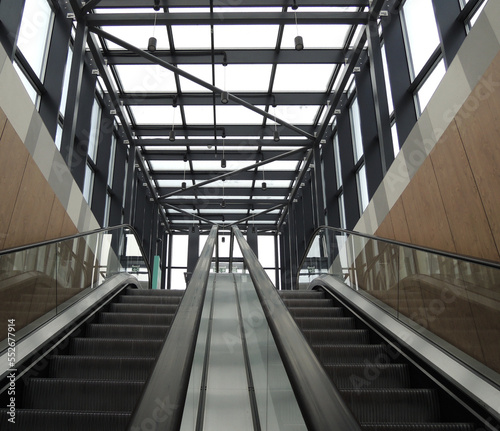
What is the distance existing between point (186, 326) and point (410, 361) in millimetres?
2444

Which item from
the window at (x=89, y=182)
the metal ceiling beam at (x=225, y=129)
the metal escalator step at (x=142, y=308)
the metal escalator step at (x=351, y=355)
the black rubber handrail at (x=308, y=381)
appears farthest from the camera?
the metal ceiling beam at (x=225, y=129)

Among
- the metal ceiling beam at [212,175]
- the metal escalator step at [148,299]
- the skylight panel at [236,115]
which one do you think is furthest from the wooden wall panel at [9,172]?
the metal ceiling beam at [212,175]

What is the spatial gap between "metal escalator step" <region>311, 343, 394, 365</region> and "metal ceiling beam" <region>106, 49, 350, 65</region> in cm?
778

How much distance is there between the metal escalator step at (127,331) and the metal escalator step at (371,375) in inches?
74.1

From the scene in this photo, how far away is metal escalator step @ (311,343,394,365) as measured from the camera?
414 centimetres

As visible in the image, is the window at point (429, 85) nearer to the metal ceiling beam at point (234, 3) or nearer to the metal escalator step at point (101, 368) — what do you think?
the metal ceiling beam at point (234, 3)

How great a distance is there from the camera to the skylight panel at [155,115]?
12.8m

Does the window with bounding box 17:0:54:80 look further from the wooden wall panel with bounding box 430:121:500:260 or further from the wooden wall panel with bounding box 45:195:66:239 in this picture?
the wooden wall panel with bounding box 430:121:500:260

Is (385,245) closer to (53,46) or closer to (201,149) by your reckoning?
(53,46)

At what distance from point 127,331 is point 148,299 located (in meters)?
1.64

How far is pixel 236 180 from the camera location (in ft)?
58.7

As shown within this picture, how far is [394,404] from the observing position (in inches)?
126

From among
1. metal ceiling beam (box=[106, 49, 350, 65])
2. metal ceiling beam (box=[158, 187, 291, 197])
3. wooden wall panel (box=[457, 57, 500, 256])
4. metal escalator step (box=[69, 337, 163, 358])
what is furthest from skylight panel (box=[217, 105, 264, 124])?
metal escalator step (box=[69, 337, 163, 358])

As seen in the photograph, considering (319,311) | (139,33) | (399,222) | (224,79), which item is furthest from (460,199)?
(139,33)
